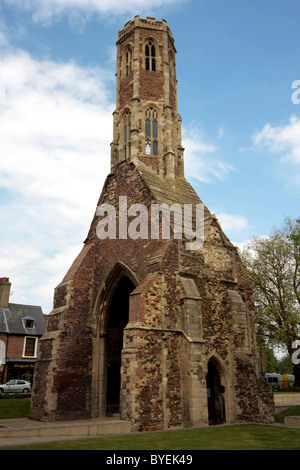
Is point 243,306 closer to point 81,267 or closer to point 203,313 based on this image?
point 203,313

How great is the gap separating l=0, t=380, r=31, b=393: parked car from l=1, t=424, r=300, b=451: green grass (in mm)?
20569

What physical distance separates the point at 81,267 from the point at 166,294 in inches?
227

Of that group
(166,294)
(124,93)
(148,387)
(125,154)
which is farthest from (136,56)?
(148,387)

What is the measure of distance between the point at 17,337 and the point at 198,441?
2714cm

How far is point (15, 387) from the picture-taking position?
2917 centimetres

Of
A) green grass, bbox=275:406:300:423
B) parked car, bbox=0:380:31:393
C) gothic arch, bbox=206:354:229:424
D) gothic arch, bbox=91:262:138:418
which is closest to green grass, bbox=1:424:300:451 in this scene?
gothic arch, bbox=206:354:229:424

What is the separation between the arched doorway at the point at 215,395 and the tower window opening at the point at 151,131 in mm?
11570

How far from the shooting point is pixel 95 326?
726 inches

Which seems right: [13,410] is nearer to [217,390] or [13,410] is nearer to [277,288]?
[217,390]

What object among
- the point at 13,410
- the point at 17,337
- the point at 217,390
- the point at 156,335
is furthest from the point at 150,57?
the point at 17,337

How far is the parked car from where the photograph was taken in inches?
1127

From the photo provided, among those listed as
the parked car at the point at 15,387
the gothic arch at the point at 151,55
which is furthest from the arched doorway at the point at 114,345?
the parked car at the point at 15,387

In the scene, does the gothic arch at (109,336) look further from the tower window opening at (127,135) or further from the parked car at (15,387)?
the parked car at (15,387)

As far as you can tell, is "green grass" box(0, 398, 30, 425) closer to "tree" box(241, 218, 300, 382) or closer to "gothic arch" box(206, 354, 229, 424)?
"gothic arch" box(206, 354, 229, 424)
